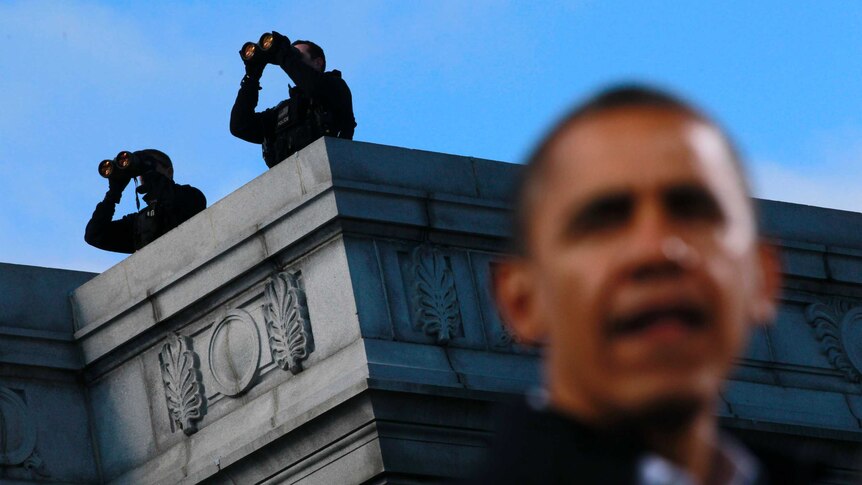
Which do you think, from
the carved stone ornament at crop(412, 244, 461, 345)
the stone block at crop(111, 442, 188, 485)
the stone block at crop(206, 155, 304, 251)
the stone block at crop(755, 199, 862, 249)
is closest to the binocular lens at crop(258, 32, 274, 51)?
the stone block at crop(206, 155, 304, 251)

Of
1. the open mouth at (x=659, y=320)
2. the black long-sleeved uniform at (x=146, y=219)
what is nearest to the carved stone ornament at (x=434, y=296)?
the black long-sleeved uniform at (x=146, y=219)

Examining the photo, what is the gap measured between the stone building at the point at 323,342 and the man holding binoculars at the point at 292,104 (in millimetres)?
858

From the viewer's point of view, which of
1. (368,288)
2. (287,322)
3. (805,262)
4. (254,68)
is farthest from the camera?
(805,262)

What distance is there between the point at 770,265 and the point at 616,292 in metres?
0.29

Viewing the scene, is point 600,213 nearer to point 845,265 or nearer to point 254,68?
point 254,68

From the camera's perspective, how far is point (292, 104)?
18.2 m

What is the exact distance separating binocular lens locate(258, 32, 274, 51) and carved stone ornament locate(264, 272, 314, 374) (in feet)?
6.68

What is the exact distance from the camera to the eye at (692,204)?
75.5 inches

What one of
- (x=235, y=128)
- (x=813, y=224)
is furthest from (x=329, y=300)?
(x=813, y=224)

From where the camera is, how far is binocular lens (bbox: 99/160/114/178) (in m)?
19.4

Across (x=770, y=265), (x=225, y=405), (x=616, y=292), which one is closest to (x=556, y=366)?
(x=616, y=292)

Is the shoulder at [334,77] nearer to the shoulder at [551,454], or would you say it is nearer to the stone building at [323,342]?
the stone building at [323,342]

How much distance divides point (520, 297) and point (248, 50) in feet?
53.1

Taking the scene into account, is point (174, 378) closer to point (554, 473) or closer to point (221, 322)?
point (221, 322)
